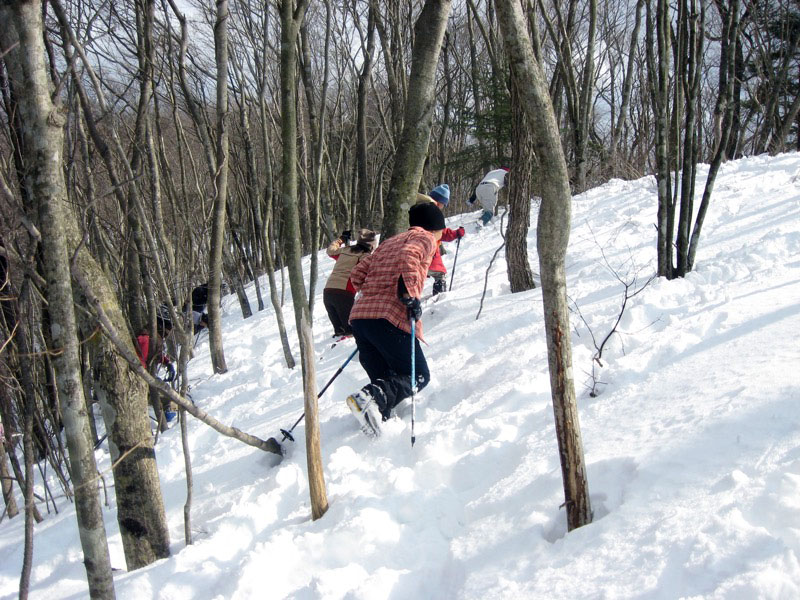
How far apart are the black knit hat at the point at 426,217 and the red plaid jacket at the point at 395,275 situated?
13 centimetres

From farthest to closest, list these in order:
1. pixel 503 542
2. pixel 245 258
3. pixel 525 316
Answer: pixel 245 258 → pixel 525 316 → pixel 503 542

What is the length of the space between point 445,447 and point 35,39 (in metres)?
2.57

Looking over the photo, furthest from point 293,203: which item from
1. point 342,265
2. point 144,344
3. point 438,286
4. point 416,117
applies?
point 438,286

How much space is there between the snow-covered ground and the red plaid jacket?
702mm

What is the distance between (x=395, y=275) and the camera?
12.2ft

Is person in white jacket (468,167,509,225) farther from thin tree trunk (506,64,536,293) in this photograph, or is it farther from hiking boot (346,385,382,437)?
hiking boot (346,385,382,437)

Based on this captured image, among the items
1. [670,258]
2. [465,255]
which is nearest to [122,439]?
[670,258]

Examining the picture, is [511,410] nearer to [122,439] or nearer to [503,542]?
[503,542]

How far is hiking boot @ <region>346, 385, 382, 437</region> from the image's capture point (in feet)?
11.4

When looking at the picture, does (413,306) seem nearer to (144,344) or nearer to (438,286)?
(438,286)

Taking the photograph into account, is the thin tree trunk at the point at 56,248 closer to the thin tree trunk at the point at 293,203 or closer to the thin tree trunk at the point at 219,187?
the thin tree trunk at the point at 293,203

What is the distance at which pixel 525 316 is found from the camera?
457 centimetres

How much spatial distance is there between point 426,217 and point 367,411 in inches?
57.4

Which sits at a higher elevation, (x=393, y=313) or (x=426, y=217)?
(x=426, y=217)
